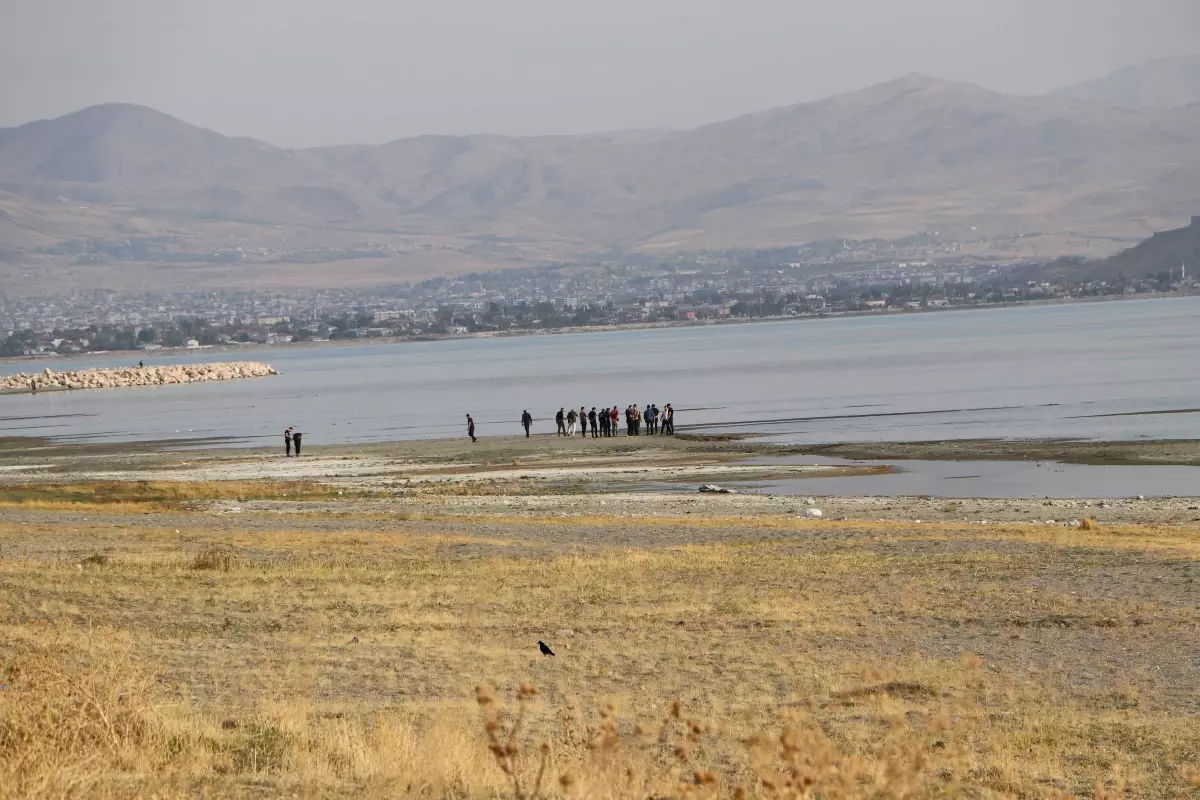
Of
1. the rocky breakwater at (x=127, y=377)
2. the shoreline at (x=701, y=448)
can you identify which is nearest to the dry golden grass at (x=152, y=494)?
the shoreline at (x=701, y=448)

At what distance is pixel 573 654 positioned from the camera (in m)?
14.8

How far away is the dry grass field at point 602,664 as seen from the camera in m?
8.62

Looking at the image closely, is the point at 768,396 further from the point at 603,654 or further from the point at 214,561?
the point at 603,654

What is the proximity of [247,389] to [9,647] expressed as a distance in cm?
13265

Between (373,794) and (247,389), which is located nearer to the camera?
(373,794)

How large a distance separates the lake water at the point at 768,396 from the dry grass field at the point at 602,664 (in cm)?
3521

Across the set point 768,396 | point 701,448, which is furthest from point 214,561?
point 768,396

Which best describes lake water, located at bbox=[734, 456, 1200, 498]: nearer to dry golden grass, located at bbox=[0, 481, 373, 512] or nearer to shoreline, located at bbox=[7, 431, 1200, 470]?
shoreline, located at bbox=[7, 431, 1200, 470]

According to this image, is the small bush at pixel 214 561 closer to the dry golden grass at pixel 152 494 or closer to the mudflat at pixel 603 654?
the mudflat at pixel 603 654

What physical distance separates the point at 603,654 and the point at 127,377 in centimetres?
16230

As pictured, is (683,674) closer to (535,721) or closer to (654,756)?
Answer: (535,721)

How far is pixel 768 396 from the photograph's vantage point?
8981 cm

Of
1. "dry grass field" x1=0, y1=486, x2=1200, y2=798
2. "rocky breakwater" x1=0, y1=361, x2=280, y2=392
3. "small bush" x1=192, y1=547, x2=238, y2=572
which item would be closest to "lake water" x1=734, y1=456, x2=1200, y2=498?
"dry grass field" x1=0, y1=486, x2=1200, y2=798

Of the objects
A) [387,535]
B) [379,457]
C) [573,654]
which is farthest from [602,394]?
[573,654]
